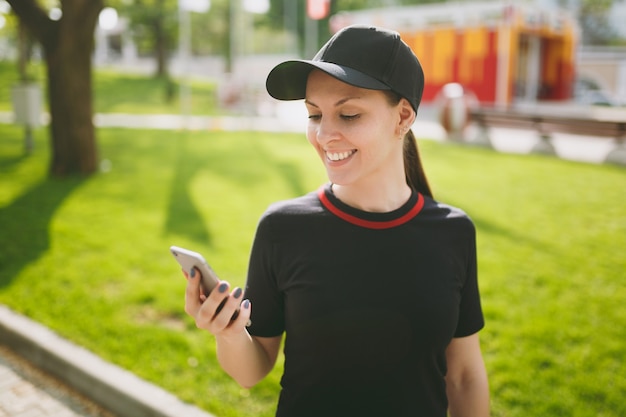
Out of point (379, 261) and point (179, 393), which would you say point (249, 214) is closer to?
point (179, 393)

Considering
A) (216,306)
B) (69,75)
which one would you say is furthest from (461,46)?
(216,306)

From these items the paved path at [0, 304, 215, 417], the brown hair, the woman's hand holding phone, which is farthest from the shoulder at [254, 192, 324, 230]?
the paved path at [0, 304, 215, 417]

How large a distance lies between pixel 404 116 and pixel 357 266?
0.51 metres

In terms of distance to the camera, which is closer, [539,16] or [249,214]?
[249,214]

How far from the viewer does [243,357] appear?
1760mm

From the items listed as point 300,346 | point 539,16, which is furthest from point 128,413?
point 539,16

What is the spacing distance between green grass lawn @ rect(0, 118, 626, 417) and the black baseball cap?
2.33 m

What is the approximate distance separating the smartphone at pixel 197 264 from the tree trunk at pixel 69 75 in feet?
28.4

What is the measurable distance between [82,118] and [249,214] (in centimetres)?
402

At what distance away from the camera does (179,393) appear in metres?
3.46

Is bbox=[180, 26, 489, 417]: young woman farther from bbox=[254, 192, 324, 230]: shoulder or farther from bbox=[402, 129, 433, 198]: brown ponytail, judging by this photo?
bbox=[402, 129, 433, 198]: brown ponytail

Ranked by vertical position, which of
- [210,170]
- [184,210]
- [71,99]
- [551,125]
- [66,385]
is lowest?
[66,385]

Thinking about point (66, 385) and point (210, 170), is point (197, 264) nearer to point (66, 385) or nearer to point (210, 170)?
Answer: point (66, 385)

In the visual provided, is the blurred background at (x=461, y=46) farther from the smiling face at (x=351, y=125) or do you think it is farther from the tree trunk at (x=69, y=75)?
the smiling face at (x=351, y=125)
